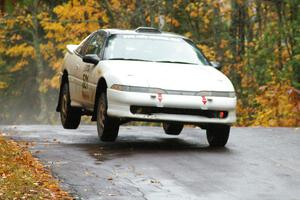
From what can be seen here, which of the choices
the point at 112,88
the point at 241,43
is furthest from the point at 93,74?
the point at 241,43

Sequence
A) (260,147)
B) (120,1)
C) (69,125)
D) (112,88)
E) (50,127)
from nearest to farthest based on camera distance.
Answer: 1. (112,88)
2. (260,147)
3. (69,125)
4. (50,127)
5. (120,1)

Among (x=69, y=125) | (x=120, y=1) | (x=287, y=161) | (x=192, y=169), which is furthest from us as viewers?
(x=120, y=1)

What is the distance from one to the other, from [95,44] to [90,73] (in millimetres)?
946

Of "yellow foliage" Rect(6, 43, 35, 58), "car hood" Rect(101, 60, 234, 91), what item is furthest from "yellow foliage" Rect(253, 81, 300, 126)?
"yellow foliage" Rect(6, 43, 35, 58)

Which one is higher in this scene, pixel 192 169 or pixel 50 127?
pixel 192 169

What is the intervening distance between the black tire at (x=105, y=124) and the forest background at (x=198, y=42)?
3610 millimetres

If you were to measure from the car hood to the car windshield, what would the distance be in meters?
0.39

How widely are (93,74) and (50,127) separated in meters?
3.81

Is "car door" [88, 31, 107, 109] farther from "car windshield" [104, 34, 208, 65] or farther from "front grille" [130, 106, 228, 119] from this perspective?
"front grille" [130, 106, 228, 119]

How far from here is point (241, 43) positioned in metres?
30.5

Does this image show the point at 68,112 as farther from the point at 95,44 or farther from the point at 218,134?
the point at 218,134

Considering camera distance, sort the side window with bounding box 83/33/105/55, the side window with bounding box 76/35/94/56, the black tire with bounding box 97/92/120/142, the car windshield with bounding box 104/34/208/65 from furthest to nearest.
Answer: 1. the side window with bounding box 76/35/94/56
2. the side window with bounding box 83/33/105/55
3. the car windshield with bounding box 104/34/208/65
4. the black tire with bounding box 97/92/120/142

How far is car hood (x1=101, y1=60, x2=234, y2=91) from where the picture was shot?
1202 cm

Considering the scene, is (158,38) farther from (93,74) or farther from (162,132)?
(162,132)
